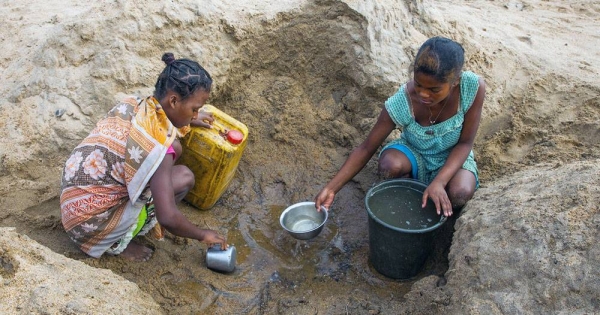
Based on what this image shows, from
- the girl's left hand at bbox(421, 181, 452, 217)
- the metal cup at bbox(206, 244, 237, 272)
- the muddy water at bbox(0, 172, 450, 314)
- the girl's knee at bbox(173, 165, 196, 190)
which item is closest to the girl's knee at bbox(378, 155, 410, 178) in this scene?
the girl's left hand at bbox(421, 181, 452, 217)

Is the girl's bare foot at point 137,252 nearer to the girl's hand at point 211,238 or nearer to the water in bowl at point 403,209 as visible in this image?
the girl's hand at point 211,238

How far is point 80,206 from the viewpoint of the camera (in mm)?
2547

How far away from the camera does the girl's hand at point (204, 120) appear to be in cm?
293

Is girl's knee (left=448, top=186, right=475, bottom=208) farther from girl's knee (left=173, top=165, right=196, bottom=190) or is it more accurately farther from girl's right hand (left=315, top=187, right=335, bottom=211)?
girl's knee (left=173, top=165, right=196, bottom=190)

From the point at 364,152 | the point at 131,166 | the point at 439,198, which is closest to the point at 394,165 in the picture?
the point at 364,152

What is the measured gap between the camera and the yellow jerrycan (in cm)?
295

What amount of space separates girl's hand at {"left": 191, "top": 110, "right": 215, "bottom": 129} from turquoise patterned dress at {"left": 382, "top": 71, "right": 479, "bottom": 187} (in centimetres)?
97

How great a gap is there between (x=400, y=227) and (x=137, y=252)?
1355 mm

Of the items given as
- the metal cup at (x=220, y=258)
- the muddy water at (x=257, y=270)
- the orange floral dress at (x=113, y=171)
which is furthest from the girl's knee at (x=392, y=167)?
the orange floral dress at (x=113, y=171)

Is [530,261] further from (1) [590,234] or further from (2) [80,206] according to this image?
(2) [80,206]

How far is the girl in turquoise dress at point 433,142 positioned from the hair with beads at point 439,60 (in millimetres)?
68

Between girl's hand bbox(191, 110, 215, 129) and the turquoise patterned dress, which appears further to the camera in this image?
girl's hand bbox(191, 110, 215, 129)

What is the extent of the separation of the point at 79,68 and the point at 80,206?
1150mm

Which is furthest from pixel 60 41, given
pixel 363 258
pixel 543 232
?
pixel 543 232
